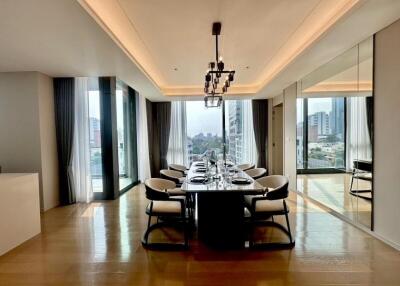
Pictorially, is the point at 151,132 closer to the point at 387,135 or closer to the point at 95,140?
the point at 95,140

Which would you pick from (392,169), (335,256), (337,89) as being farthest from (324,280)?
(337,89)

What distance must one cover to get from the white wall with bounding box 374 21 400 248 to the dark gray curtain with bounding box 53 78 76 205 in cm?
542

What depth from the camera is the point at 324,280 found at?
2.55m

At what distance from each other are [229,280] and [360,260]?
154cm

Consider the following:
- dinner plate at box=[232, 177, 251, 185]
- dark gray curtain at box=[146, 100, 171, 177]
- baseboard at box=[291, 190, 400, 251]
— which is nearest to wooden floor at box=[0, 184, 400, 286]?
baseboard at box=[291, 190, 400, 251]

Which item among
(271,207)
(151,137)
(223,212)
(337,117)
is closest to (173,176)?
(223,212)

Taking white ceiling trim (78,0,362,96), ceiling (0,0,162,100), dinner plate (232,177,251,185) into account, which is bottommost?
dinner plate (232,177,251,185)

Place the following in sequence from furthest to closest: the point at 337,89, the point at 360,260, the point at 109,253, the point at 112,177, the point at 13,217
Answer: the point at 112,177, the point at 337,89, the point at 13,217, the point at 109,253, the point at 360,260

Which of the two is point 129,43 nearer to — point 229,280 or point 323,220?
point 229,280

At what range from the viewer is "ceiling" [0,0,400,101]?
111 inches

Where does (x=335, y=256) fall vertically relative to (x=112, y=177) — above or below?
below

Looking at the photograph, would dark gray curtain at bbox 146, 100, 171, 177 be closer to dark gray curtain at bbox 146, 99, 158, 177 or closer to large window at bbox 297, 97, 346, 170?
dark gray curtain at bbox 146, 99, 158, 177

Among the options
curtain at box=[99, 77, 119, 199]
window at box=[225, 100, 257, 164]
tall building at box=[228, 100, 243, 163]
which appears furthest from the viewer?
tall building at box=[228, 100, 243, 163]

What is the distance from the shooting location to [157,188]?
13.4 ft
